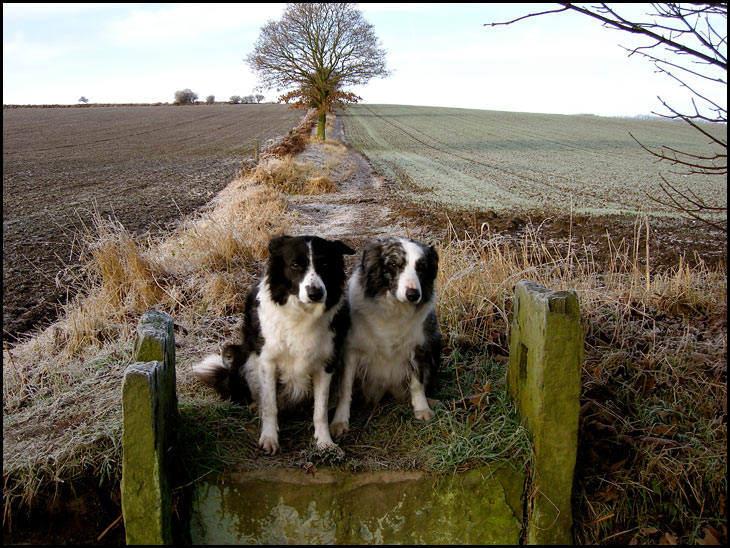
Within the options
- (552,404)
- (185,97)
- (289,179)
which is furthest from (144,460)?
(185,97)

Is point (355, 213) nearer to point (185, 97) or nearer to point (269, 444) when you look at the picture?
point (269, 444)

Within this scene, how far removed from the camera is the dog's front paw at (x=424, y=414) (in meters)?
4.04

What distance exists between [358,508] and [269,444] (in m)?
0.73

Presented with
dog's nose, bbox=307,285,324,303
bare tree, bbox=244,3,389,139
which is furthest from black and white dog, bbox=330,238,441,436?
bare tree, bbox=244,3,389,139

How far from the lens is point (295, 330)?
3.62 metres

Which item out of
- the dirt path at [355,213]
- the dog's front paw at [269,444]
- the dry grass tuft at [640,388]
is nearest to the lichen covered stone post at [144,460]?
the dog's front paw at [269,444]

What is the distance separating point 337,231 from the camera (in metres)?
10.0

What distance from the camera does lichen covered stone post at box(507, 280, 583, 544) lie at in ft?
10.8

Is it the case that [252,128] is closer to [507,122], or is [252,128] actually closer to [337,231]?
[507,122]

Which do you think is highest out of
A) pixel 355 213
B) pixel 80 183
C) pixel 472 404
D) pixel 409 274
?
pixel 409 274

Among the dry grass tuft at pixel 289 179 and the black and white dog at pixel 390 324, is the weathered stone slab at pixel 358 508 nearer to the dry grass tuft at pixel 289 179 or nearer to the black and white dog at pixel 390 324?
the black and white dog at pixel 390 324

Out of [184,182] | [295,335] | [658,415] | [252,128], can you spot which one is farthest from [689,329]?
[252,128]

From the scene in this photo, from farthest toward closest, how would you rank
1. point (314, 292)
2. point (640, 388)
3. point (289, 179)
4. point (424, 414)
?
point (289, 179)
point (640, 388)
point (424, 414)
point (314, 292)

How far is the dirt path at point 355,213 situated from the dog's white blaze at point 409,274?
450cm
